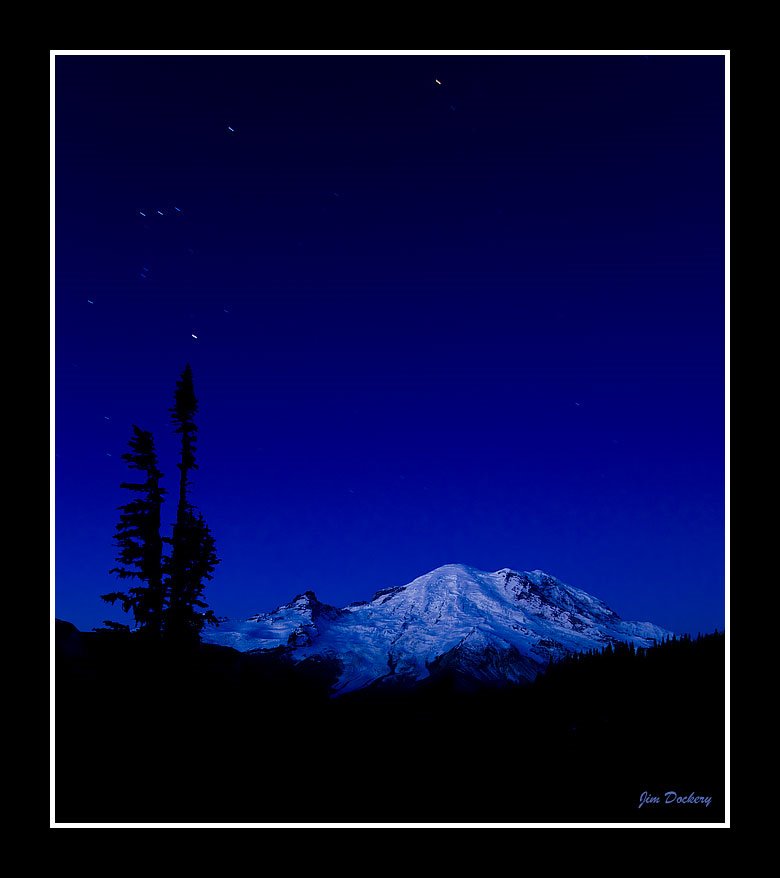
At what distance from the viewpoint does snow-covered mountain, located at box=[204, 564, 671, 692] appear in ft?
95.7

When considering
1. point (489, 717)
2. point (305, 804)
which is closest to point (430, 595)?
point (489, 717)

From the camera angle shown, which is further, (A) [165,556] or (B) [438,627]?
(B) [438,627]

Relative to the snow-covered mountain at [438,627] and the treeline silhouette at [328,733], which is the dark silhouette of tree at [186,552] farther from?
the snow-covered mountain at [438,627]

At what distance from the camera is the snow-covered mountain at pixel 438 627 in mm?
29172

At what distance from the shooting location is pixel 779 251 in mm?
7605

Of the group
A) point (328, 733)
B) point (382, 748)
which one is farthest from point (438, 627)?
point (382, 748)

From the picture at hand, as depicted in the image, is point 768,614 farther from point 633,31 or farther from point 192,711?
point 192,711

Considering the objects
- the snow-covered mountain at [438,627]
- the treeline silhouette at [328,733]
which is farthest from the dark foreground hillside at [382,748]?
the snow-covered mountain at [438,627]

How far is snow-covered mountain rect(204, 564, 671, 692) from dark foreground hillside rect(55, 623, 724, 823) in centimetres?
1474

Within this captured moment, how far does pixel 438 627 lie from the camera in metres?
41.0

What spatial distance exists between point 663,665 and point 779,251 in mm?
7251

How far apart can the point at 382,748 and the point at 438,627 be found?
3331 centimetres

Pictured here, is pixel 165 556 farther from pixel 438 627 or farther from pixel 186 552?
pixel 438 627

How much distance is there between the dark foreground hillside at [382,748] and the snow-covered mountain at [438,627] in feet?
48.3
